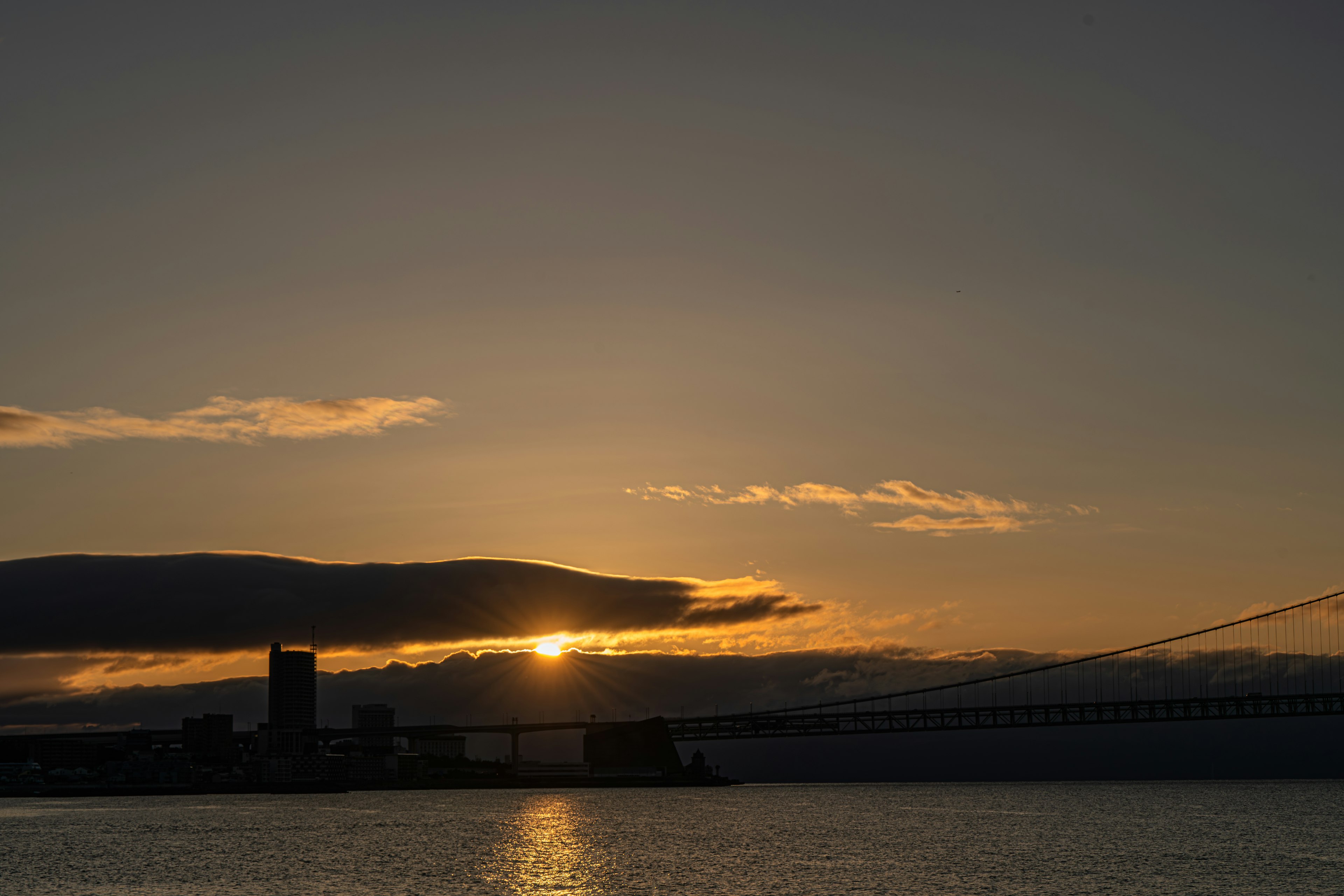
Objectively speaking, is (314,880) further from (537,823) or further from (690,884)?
(537,823)

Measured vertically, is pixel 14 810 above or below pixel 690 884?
below

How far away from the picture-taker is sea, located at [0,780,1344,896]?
62281 mm

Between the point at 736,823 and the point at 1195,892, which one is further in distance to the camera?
the point at 736,823

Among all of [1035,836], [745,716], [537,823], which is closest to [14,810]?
[537,823]

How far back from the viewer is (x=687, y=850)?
8188 centimetres

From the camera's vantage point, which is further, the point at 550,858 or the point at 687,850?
the point at 687,850

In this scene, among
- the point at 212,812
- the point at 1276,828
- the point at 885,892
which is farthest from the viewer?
the point at 212,812

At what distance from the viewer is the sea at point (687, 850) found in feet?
204

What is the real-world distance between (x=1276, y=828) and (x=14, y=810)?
6179 inches

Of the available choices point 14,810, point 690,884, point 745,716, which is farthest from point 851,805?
point 14,810

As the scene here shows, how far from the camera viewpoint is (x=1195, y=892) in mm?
58656

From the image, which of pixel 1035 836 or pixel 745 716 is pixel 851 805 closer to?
pixel 745 716

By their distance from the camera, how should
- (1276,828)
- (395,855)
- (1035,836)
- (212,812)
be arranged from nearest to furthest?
(395,855) → (1035,836) → (1276,828) → (212,812)

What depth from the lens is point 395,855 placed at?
80625mm
